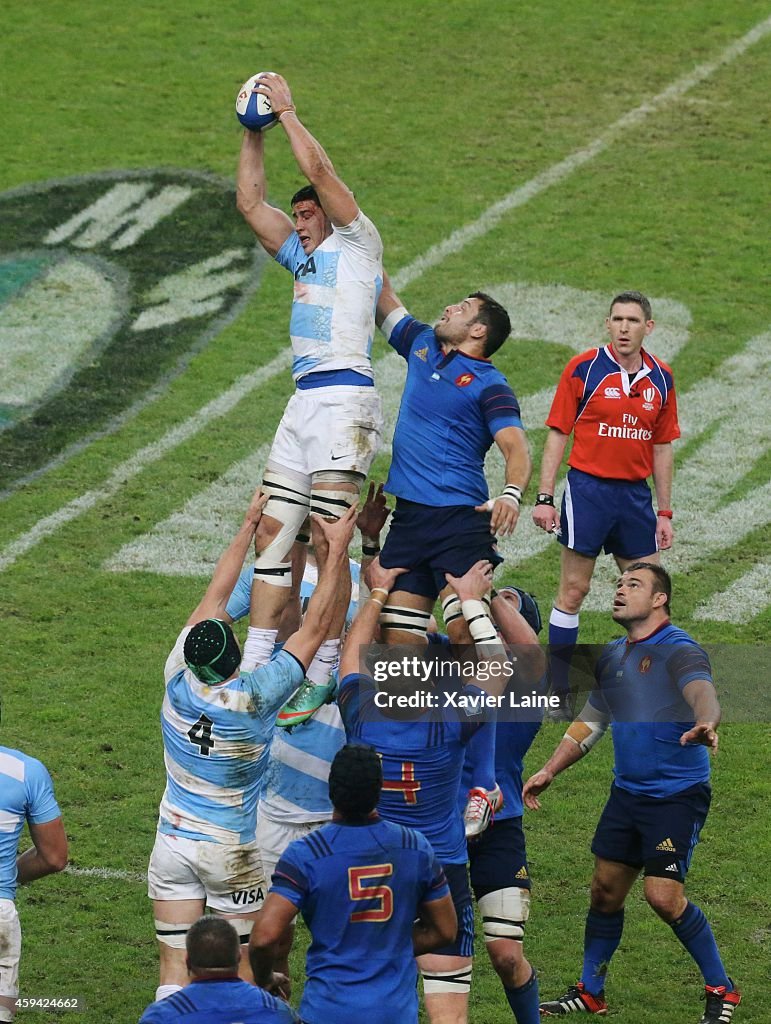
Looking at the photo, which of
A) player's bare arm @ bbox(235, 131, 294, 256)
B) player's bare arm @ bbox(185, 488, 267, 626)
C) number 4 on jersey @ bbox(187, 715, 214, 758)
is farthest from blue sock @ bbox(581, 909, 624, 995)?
player's bare arm @ bbox(235, 131, 294, 256)

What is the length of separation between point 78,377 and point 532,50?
344 inches

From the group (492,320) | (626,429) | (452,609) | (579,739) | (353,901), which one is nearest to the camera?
(353,901)

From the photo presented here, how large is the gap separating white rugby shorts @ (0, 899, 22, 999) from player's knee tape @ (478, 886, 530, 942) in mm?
2316

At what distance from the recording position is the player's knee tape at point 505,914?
835 centimetres

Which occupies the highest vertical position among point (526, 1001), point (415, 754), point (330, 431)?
point (330, 431)

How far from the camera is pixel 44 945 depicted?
30.8 feet

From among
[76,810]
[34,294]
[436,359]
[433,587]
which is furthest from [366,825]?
[34,294]

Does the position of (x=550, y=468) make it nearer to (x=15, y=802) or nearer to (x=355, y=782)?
(x=15, y=802)

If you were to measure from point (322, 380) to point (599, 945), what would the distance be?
3.25 meters

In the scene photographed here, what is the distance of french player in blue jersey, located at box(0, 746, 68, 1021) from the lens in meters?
7.18

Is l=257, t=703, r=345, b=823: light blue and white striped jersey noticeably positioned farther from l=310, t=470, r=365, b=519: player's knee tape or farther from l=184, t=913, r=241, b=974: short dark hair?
l=184, t=913, r=241, b=974: short dark hair

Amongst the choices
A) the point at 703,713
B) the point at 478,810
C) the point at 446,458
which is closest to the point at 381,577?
the point at 446,458

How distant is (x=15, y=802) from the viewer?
7172 millimetres

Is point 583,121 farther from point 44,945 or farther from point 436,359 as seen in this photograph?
point 44,945
